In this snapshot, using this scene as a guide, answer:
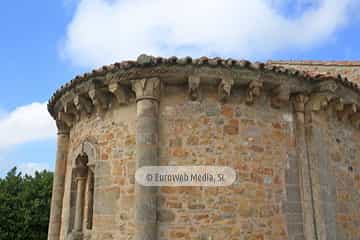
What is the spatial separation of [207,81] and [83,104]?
237 centimetres

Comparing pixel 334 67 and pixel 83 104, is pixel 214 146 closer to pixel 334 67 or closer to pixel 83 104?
pixel 83 104

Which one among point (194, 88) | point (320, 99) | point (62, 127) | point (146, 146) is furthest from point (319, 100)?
point (62, 127)

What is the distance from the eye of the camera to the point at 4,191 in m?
17.2

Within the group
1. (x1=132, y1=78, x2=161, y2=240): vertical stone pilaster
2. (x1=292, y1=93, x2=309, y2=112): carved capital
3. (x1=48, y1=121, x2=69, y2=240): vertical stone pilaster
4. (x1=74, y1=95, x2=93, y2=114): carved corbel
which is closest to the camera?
(x1=132, y1=78, x2=161, y2=240): vertical stone pilaster

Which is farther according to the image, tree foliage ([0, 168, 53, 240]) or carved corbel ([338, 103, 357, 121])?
tree foliage ([0, 168, 53, 240])

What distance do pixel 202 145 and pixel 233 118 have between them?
70 cm

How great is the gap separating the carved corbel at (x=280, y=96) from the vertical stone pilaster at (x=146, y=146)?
6.52 ft

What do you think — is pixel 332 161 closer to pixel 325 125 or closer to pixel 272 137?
pixel 325 125

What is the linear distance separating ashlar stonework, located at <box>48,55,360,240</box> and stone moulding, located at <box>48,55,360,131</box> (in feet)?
0.06

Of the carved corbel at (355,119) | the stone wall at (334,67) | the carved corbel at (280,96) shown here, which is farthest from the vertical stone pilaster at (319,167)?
the stone wall at (334,67)

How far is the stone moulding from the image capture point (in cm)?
587

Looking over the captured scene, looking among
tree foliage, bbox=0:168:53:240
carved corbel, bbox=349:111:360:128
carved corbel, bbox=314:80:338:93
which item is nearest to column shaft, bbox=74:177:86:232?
carved corbel, bbox=314:80:338:93

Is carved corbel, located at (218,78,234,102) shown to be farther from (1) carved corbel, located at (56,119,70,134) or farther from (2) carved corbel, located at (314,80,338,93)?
(1) carved corbel, located at (56,119,70,134)

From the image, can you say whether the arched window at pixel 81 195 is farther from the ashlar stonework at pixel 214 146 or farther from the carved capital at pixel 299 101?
the carved capital at pixel 299 101
